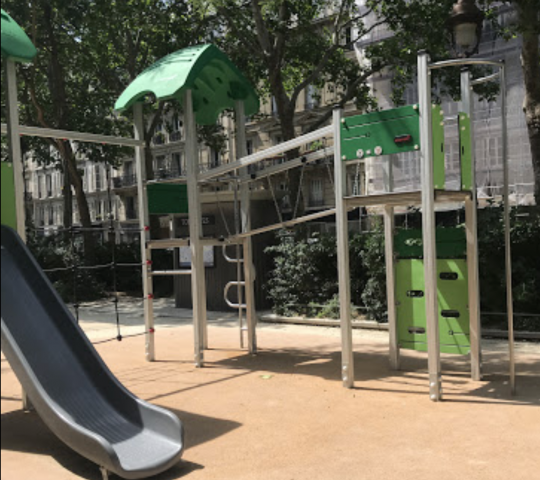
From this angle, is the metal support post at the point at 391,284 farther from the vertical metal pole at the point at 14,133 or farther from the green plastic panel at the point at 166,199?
the vertical metal pole at the point at 14,133

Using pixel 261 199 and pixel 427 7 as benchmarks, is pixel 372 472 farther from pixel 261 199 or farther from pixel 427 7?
pixel 427 7

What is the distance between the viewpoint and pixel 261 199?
13.9 metres

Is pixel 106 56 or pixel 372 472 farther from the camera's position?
pixel 106 56

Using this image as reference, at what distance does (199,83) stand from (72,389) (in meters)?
5.33

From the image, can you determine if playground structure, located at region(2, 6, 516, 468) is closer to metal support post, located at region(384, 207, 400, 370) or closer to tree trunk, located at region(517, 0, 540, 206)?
metal support post, located at region(384, 207, 400, 370)

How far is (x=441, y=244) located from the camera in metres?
6.66

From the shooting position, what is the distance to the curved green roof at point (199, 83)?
7309 millimetres

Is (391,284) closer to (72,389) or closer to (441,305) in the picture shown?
(441,305)

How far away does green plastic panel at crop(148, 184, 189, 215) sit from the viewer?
26.3ft

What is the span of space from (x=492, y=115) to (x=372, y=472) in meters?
20.7

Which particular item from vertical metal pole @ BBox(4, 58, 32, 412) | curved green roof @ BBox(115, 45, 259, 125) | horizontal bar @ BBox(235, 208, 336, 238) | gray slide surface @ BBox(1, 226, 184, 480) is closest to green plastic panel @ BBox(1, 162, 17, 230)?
gray slide surface @ BBox(1, 226, 184, 480)

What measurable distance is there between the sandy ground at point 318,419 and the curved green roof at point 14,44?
2316 mm

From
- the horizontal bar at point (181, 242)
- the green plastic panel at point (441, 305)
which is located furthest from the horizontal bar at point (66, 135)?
the green plastic panel at point (441, 305)

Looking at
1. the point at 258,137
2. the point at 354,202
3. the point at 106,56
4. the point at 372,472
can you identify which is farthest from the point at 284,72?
the point at 258,137
